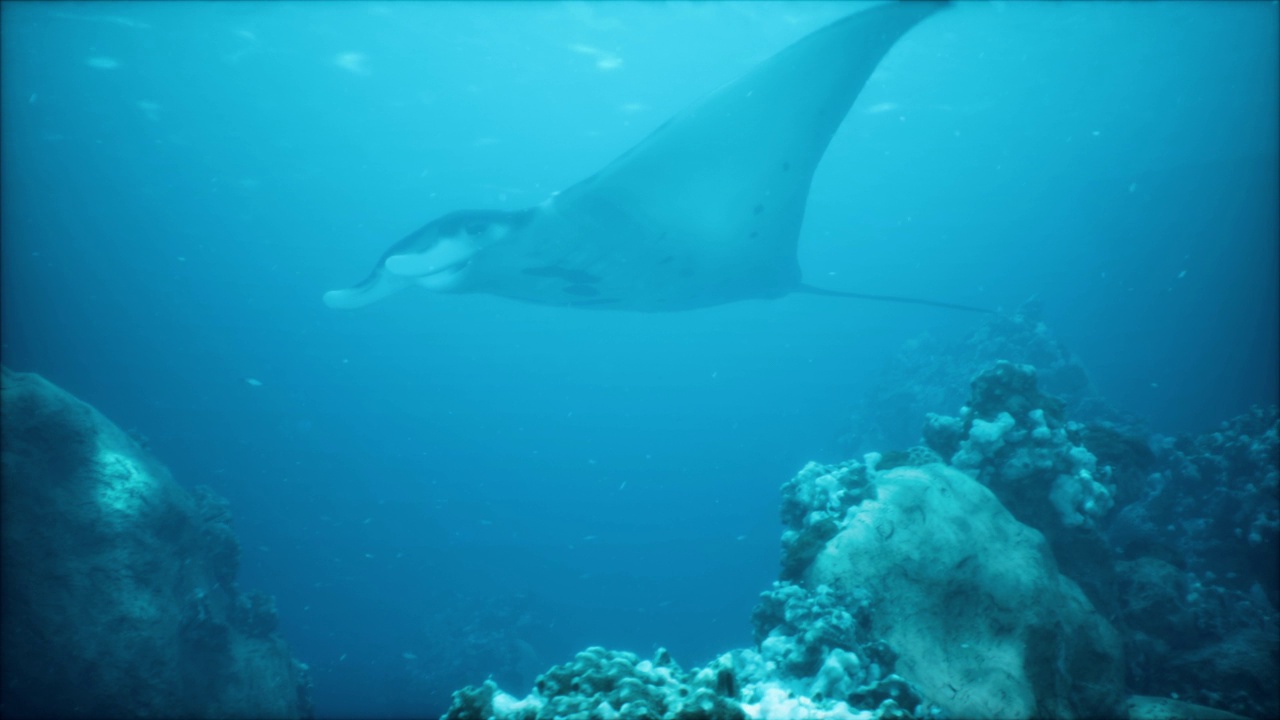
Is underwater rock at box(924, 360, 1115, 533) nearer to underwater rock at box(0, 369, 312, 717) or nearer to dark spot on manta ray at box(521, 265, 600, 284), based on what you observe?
dark spot on manta ray at box(521, 265, 600, 284)

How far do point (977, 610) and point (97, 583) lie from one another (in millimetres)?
8012

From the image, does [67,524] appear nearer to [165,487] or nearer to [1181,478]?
[165,487]

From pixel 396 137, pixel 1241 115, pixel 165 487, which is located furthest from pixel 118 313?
pixel 1241 115

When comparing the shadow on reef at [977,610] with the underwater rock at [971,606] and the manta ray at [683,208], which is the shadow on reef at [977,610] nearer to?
the underwater rock at [971,606]

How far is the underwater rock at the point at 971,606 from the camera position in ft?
9.64

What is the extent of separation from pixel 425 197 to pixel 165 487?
22.8 m

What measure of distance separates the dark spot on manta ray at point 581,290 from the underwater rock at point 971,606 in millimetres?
4506

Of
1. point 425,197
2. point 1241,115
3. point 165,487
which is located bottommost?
point 165,487

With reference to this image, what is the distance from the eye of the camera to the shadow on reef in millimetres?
2262

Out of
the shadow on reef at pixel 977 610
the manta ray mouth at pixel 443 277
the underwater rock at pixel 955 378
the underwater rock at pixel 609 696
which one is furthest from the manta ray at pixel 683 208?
the underwater rock at pixel 955 378

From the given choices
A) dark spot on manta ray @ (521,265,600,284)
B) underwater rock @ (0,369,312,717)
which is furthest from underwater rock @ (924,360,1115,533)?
underwater rock @ (0,369,312,717)

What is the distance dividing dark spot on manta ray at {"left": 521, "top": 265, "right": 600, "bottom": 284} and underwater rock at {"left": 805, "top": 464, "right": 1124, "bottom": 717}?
431 cm

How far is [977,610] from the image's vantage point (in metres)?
3.19

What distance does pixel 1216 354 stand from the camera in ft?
97.1
